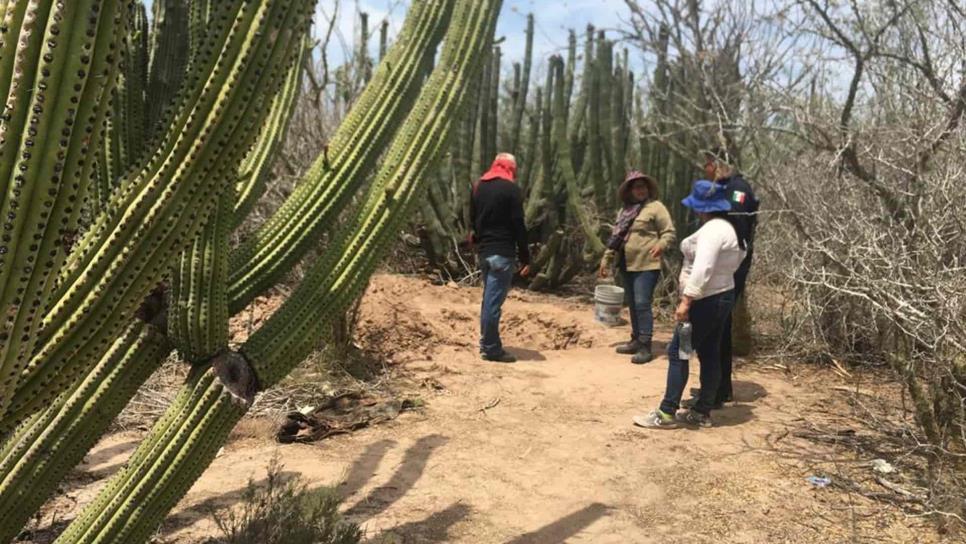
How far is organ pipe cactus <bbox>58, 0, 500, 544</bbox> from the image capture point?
8.73 feet

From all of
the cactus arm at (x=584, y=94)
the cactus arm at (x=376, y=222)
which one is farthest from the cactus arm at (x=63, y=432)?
the cactus arm at (x=584, y=94)

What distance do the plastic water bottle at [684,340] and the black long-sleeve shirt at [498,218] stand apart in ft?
7.17

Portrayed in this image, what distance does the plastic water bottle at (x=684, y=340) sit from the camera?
15.1 ft

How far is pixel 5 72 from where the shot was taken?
1395 millimetres

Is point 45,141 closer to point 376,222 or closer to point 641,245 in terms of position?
point 376,222

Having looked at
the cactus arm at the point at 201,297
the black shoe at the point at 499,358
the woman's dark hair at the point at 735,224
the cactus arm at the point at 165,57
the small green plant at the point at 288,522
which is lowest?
the small green plant at the point at 288,522

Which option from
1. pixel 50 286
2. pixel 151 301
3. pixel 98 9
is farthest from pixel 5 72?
pixel 151 301

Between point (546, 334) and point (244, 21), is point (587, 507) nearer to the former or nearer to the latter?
point (244, 21)

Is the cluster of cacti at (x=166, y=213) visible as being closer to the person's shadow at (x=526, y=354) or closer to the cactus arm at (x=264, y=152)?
the cactus arm at (x=264, y=152)

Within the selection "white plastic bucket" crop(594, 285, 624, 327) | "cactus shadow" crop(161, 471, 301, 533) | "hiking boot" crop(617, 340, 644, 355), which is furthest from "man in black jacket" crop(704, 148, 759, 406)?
"cactus shadow" crop(161, 471, 301, 533)

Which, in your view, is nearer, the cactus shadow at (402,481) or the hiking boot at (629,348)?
the cactus shadow at (402,481)

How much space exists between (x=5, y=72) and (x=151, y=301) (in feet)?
5.30

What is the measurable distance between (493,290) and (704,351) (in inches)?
84.6

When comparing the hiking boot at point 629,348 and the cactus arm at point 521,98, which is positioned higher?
the cactus arm at point 521,98
